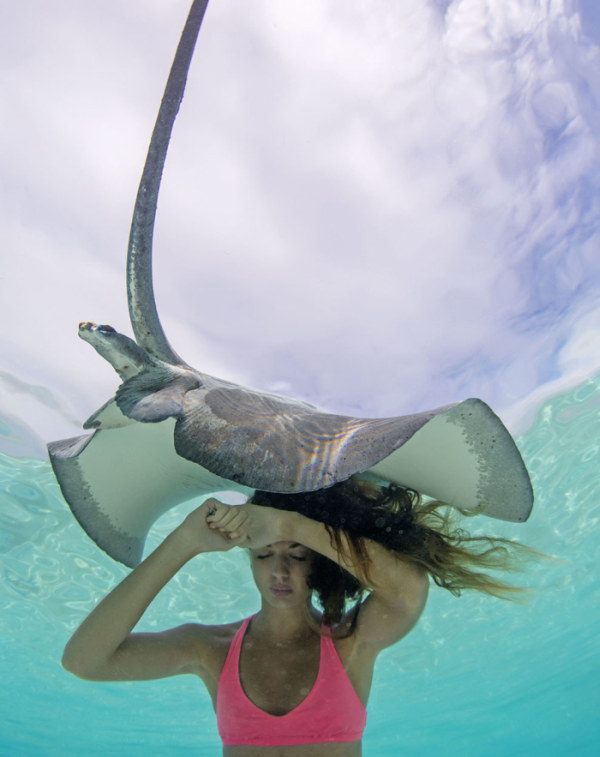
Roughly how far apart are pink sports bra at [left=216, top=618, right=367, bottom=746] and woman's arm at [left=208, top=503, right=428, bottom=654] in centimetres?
41

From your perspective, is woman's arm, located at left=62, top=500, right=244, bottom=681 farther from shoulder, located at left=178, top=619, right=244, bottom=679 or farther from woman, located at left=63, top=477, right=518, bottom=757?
shoulder, located at left=178, top=619, right=244, bottom=679

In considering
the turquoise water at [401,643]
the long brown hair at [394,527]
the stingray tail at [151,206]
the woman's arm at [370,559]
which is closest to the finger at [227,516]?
the woman's arm at [370,559]

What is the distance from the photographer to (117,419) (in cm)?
257

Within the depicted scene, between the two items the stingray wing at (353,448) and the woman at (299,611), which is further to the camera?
the woman at (299,611)

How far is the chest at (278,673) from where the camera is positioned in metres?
3.26

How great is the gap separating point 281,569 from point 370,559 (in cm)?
78

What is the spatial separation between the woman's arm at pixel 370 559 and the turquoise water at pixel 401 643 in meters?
3.03

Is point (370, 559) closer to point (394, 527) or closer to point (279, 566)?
point (394, 527)

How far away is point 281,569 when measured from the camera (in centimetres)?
337

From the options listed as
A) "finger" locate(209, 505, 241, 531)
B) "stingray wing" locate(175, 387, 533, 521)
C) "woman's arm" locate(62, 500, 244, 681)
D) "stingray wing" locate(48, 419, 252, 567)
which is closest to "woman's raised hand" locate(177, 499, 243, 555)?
"woman's arm" locate(62, 500, 244, 681)

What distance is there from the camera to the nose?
3.36m

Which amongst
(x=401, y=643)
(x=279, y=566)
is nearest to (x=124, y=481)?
(x=279, y=566)

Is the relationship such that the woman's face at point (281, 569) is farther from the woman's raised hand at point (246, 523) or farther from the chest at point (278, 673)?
the woman's raised hand at point (246, 523)

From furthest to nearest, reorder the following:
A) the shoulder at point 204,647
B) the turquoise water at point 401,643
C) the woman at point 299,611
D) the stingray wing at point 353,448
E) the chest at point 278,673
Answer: the turquoise water at point 401,643, the shoulder at point 204,647, the chest at point 278,673, the woman at point 299,611, the stingray wing at point 353,448
